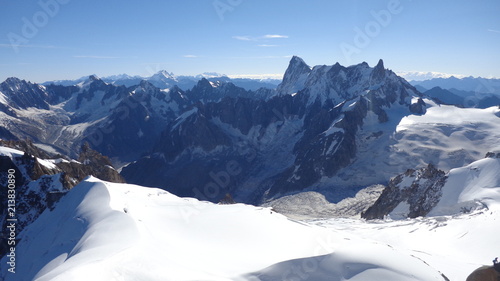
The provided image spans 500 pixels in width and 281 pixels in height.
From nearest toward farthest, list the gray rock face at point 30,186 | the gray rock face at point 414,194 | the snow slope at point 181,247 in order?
the snow slope at point 181,247, the gray rock face at point 30,186, the gray rock face at point 414,194

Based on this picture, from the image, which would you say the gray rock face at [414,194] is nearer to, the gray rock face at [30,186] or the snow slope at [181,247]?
the snow slope at [181,247]

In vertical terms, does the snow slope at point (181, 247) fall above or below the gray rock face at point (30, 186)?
above

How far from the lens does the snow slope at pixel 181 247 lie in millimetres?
27172

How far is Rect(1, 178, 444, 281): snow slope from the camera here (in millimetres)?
27172

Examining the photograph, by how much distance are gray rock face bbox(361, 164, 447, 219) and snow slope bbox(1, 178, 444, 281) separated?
5358 cm

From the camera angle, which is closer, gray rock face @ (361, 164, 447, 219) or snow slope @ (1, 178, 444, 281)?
snow slope @ (1, 178, 444, 281)

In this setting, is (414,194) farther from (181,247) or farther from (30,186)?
(30,186)

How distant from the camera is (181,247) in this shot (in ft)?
113

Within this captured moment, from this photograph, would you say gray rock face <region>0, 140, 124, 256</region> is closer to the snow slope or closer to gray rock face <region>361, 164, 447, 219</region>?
the snow slope

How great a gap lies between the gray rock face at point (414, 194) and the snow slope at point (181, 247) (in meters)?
53.6

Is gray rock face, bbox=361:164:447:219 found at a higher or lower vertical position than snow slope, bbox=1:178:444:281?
lower

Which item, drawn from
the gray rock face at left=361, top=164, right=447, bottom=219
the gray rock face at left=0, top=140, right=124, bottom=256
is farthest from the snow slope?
the gray rock face at left=361, top=164, right=447, bottom=219

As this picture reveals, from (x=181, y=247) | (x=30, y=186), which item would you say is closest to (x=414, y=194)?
(x=181, y=247)

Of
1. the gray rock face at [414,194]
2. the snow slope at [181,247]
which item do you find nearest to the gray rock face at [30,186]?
the snow slope at [181,247]
